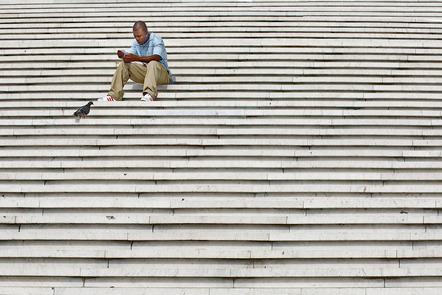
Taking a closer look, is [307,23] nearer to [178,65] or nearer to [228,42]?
[228,42]

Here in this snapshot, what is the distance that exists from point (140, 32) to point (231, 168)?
1960 mm

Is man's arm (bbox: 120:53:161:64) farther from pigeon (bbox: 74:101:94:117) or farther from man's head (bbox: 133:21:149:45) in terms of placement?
pigeon (bbox: 74:101:94:117)

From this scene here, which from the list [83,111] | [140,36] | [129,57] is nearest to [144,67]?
[129,57]

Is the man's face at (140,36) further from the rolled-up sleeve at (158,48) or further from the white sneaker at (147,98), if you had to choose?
the white sneaker at (147,98)

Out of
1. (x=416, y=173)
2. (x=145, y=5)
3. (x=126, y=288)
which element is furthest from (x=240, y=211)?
(x=145, y=5)

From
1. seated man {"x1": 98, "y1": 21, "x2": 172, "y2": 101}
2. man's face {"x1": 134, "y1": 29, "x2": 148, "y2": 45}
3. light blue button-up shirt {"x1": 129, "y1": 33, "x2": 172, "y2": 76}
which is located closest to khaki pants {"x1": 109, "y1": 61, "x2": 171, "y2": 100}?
seated man {"x1": 98, "y1": 21, "x2": 172, "y2": 101}

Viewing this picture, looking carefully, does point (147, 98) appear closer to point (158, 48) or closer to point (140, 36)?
point (158, 48)

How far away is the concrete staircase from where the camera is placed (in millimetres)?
3895

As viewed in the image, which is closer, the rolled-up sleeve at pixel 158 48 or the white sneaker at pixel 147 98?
the white sneaker at pixel 147 98

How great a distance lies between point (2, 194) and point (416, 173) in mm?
3990

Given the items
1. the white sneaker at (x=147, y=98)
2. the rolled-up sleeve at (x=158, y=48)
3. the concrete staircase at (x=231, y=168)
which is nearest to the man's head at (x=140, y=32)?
the rolled-up sleeve at (x=158, y=48)

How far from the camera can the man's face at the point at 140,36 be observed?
5.12m

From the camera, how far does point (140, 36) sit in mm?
5160

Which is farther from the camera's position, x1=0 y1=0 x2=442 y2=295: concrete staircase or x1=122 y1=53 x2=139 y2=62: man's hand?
x1=122 y1=53 x2=139 y2=62: man's hand
